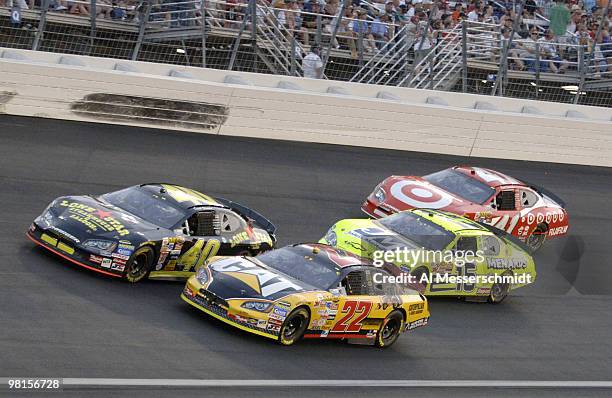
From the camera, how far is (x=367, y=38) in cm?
2270

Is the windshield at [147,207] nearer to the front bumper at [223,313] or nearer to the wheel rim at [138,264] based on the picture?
the wheel rim at [138,264]

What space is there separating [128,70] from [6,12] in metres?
2.70

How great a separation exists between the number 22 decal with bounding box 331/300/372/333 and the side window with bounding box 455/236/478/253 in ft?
10.1

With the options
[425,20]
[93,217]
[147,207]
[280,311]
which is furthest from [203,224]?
[425,20]

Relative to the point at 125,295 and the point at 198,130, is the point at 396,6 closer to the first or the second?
the point at 198,130

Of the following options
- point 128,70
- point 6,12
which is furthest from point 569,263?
point 6,12

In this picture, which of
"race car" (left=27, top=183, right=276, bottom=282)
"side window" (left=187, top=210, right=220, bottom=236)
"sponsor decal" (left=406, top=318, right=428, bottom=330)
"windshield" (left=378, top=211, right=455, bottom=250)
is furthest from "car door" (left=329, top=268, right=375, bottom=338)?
"windshield" (left=378, top=211, right=455, bottom=250)

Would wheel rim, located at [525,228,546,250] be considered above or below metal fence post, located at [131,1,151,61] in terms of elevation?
below

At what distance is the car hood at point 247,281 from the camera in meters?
12.9

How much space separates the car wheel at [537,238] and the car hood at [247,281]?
742cm

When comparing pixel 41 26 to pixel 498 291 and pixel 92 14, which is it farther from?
pixel 498 291

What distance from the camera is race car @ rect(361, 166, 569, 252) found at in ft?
61.6

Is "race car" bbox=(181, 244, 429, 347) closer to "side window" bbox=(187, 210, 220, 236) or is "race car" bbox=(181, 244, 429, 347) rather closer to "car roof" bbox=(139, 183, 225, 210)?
"side window" bbox=(187, 210, 220, 236)

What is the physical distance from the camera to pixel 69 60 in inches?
831
